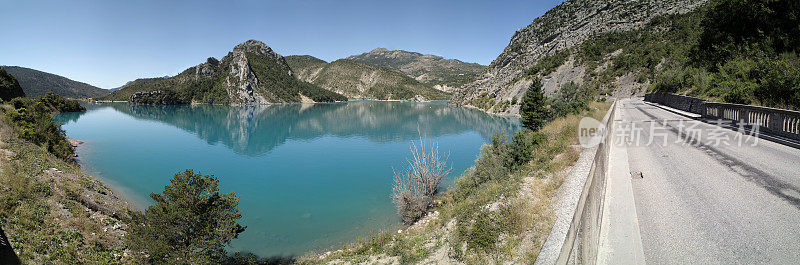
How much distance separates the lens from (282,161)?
26.9m

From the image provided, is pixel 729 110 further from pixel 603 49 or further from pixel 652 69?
pixel 603 49

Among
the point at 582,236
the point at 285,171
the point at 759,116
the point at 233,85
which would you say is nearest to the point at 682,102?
the point at 759,116

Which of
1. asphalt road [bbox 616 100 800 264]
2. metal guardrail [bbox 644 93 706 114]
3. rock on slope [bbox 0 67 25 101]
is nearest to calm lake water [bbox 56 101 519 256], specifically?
asphalt road [bbox 616 100 800 264]

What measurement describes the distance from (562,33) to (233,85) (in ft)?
498

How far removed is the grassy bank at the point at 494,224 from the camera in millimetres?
5703

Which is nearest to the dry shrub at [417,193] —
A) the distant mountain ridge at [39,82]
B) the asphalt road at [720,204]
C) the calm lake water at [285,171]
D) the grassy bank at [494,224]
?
the grassy bank at [494,224]

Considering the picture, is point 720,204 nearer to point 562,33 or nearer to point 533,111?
point 533,111

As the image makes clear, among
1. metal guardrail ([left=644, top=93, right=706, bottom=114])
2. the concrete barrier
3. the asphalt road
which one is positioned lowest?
the asphalt road

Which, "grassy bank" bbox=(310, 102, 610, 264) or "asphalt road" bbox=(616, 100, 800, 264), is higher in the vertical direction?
"asphalt road" bbox=(616, 100, 800, 264)

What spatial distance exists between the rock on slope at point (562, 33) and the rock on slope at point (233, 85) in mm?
105405

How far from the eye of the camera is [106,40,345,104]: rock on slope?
14612 cm

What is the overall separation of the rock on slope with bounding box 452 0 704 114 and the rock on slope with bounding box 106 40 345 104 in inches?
Answer: 4150

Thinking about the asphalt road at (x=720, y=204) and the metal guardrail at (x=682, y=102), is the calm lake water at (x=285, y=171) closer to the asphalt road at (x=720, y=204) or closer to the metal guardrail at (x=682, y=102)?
the asphalt road at (x=720, y=204)

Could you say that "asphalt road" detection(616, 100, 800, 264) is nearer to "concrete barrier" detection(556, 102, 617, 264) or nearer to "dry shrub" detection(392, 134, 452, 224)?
"concrete barrier" detection(556, 102, 617, 264)
